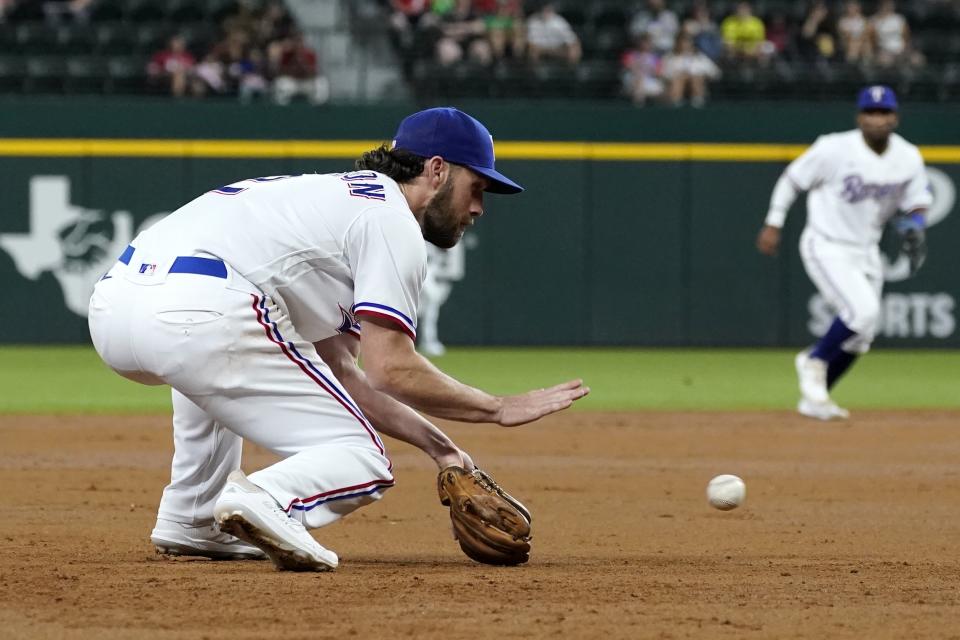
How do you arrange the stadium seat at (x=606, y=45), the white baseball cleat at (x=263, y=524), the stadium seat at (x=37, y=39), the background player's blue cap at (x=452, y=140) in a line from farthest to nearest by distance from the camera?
the stadium seat at (x=606, y=45) < the stadium seat at (x=37, y=39) < the background player's blue cap at (x=452, y=140) < the white baseball cleat at (x=263, y=524)

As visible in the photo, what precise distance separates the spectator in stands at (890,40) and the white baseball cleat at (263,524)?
14136mm

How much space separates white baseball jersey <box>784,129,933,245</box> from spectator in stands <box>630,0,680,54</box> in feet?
20.8

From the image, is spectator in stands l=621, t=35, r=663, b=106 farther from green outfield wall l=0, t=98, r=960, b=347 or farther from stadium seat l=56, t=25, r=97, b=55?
stadium seat l=56, t=25, r=97, b=55

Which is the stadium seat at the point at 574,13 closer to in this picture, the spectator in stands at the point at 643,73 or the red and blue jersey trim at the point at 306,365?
the spectator in stands at the point at 643,73

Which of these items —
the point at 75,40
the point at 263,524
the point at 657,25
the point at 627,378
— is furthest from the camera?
the point at 657,25

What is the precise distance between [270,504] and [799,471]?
4392 millimetres

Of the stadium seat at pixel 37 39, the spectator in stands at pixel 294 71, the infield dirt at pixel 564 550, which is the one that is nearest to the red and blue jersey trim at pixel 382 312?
the infield dirt at pixel 564 550

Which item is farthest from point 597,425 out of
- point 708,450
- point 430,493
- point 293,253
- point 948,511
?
point 293,253

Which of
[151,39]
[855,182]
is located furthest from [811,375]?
[151,39]

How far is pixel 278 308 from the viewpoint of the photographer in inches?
187

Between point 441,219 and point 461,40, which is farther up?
point 441,219

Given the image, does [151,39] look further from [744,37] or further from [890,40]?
[890,40]

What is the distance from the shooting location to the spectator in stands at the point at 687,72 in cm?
1686

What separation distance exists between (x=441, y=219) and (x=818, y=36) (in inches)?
545
